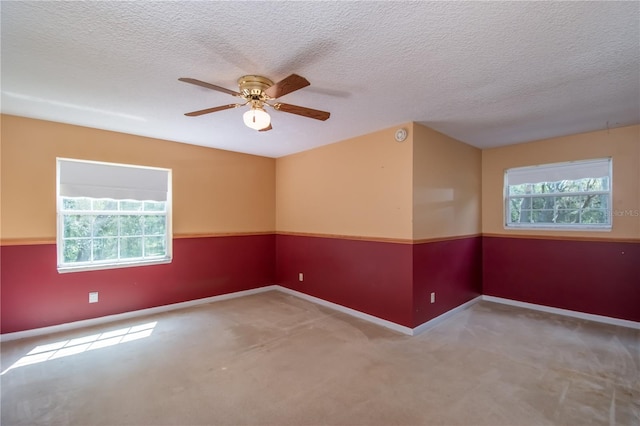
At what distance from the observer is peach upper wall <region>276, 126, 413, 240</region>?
11.2 ft

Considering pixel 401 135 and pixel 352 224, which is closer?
pixel 401 135

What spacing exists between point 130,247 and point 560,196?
19.3 ft

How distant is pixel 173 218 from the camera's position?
412cm

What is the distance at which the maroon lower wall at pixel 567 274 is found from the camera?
11.3 feet

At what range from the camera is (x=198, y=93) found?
99.0 inches

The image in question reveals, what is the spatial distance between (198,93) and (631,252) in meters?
5.06

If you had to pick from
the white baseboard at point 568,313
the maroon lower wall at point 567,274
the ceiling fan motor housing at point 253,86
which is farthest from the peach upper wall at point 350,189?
the white baseboard at point 568,313

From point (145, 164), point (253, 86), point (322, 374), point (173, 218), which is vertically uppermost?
point (253, 86)

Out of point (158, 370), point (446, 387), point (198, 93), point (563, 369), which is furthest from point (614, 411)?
point (198, 93)

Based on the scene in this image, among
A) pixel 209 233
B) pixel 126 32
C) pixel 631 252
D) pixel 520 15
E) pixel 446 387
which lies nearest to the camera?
pixel 520 15

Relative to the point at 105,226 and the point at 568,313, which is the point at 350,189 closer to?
the point at 105,226

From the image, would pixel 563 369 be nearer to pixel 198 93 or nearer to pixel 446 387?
pixel 446 387

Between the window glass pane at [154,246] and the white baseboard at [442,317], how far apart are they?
3.54 metres

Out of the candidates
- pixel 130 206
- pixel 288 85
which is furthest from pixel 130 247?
pixel 288 85
